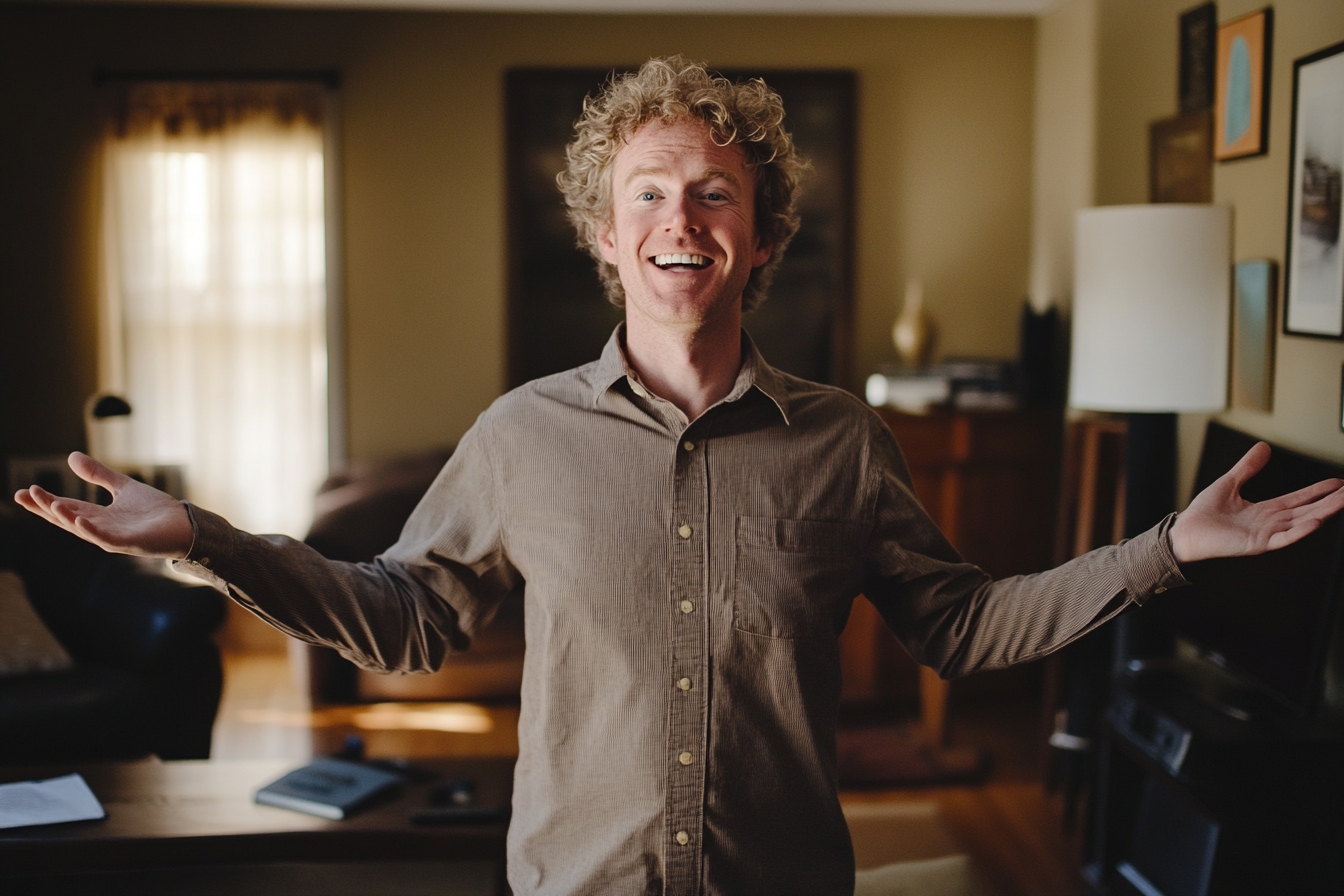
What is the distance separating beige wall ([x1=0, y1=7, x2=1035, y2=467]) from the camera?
453cm

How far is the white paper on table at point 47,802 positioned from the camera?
6.83ft

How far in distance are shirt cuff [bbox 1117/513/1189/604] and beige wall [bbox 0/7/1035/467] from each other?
344 centimetres

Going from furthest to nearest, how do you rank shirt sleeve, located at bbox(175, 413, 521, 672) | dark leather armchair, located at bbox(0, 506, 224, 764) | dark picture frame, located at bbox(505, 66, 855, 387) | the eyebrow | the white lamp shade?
dark picture frame, located at bbox(505, 66, 855, 387), dark leather armchair, located at bbox(0, 506, 224, 764), the white lamp shade, the eyebrow, shirt sleeve, located at bbox(175, 413, 521, 672)

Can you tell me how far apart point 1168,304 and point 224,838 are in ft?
7.69

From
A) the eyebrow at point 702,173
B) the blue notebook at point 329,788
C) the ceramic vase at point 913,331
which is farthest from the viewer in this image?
the ceramic vase at point 913,331

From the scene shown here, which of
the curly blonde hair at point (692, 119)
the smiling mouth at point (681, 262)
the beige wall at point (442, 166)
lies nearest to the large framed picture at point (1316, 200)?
the curly blonde hair at point (692, 119)

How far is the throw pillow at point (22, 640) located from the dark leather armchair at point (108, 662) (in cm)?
3

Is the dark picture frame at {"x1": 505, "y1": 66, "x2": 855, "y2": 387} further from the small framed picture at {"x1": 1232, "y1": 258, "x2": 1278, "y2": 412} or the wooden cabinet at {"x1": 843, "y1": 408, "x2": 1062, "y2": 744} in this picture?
the small framed picture at {"x1": 1232, "y1": 258, "x2": 1278, "y2": 412}

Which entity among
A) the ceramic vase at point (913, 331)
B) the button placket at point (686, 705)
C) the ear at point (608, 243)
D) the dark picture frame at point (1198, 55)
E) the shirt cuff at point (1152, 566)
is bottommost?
the button placket at point (686, 705)

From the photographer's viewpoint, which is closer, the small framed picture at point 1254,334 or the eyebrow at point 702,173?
the eyebrow at point 702,173

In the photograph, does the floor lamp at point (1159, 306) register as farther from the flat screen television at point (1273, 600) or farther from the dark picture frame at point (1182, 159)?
the dark picture frame at point (1182, 159)

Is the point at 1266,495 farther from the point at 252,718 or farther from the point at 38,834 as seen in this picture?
the point at 252,718

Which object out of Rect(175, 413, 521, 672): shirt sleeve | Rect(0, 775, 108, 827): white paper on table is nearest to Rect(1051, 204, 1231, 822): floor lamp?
Rect(175, 413, 521, 672): shirt sleeve

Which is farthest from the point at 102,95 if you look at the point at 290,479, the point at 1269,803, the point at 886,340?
the point at 1269,803
